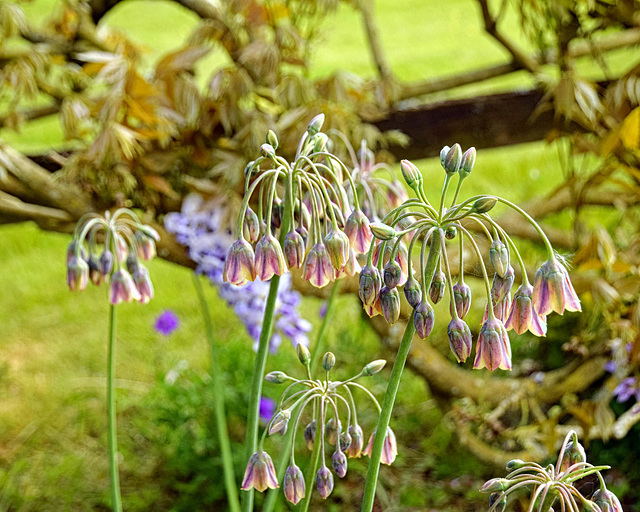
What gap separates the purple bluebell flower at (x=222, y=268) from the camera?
3.94 feet

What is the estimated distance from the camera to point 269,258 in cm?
63

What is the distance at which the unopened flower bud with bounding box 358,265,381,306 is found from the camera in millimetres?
566

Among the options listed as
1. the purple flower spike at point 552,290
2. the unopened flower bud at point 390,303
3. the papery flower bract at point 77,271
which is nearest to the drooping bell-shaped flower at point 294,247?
the unopened flower bud at point 390,303

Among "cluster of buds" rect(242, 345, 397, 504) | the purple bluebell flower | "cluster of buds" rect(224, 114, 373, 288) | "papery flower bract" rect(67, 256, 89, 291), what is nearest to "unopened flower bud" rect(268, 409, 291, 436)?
"cluster of buds" rect(242, 345, 397, 504)

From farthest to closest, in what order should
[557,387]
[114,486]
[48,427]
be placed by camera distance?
[48,427], [557,387], [114,486]

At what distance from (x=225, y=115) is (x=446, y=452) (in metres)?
1.07

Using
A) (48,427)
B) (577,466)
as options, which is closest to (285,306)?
(577,466)

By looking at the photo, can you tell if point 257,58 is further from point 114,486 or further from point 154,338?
point 154,338

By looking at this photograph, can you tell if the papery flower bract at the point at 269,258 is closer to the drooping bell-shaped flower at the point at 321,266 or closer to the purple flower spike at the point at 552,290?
the drooping bell-shaped flower at the point at 321,266

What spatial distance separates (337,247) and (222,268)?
0.65m

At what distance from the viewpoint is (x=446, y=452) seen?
1.87m

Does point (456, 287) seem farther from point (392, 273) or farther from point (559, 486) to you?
point (559, 486)

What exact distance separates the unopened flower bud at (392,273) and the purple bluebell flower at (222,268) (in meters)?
0.64

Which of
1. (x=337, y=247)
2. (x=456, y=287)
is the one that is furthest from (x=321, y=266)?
(x=456, y=287)
